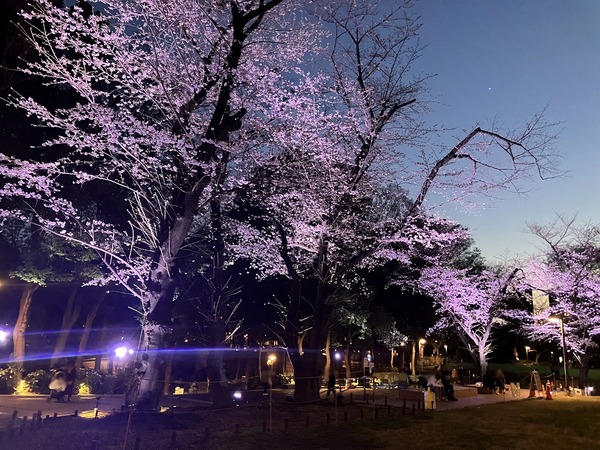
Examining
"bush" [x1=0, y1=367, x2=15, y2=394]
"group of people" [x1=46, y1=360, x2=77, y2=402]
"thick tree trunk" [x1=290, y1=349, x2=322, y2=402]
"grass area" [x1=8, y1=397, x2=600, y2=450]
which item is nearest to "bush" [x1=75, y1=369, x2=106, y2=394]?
"bush" [x1=0, y1=367, x2=15, y2=394]

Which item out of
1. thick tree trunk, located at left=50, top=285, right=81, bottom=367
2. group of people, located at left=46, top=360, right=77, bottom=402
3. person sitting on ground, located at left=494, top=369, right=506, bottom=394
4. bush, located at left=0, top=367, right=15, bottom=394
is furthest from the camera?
thick tree trunk, located at left=50, top=285, right=81, bottom=367

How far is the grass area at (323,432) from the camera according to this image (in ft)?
31.3

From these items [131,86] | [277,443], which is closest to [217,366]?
[277,443]

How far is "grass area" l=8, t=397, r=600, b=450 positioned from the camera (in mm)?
9547

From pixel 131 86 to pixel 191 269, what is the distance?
14.6 m

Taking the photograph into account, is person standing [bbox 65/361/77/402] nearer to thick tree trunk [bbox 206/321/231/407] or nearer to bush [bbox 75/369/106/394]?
bush [bbox 75/369/106/394]

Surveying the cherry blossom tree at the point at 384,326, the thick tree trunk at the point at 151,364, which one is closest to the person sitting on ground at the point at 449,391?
the cherry blossom tree at the point at 384,326

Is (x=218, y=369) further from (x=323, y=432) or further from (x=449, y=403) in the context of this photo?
(x=449, y=403)

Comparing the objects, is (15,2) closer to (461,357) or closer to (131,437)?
(131,437)

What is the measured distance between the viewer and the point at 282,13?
13.5 metres

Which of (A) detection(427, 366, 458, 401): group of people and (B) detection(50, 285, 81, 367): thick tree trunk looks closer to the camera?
(A) detection(427, 366, 458, 401): group of people

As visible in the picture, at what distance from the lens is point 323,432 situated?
1156cm

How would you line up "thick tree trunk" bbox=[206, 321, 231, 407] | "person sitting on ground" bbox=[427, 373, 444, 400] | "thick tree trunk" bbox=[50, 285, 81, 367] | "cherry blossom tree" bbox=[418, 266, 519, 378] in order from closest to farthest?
"thick tree trunk" bbox=[206, 321, 231, 407], "person sitting on ground" bbox=[427, 373, 444, 400], "thick tree trunk" bbox=[50, 285, 81, 367], "cherry blossom tree" bbox=[418, 266, 519, 378]

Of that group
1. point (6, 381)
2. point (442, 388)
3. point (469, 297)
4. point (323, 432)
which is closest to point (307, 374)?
point (323, 432)
